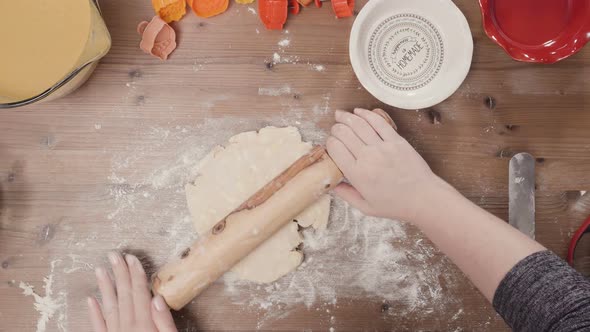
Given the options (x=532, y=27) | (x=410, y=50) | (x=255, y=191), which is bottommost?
(x=255, y=191)

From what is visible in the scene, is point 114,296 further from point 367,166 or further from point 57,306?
point 367,166

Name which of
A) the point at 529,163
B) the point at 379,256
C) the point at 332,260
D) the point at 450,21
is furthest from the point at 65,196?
the point at 529,163

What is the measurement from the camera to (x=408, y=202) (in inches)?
36.2

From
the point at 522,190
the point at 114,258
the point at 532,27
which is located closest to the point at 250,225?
the point at 114,258

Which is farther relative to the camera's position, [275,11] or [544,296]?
[275,11]

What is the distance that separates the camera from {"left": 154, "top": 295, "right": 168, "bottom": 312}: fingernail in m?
0.98

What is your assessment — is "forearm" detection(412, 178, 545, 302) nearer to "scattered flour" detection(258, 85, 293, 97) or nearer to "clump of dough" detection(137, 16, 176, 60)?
"scattered flour" detection(258, 85, 293, 97)

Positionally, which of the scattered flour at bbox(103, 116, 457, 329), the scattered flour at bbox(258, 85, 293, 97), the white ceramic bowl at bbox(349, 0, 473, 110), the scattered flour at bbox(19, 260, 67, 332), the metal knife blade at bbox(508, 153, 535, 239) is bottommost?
the scattered flour at bbox(19, 260, 67, 332)

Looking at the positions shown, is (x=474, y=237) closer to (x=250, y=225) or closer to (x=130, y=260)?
(x=250, y=225)

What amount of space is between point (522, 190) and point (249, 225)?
0.62m

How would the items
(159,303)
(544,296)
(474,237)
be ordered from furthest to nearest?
(159,303) < (474,237) < (544,296)

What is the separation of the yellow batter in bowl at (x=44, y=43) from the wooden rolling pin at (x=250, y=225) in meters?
0.42

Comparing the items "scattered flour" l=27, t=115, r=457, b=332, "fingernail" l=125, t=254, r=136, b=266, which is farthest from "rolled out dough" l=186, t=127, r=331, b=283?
"fingernail" l=125, t=254, r=136, b=266

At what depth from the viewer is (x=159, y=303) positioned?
98 cm
